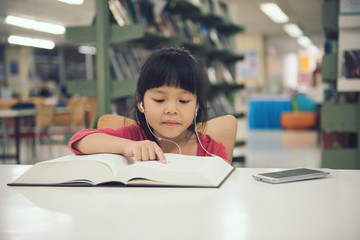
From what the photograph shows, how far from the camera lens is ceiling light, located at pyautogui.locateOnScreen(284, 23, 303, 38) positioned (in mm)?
10479

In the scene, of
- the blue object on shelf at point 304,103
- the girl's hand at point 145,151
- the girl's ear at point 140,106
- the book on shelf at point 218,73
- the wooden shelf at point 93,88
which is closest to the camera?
the girl's hand at point 145,151

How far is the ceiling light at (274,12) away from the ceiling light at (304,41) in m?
3.26

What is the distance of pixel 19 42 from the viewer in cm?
1059

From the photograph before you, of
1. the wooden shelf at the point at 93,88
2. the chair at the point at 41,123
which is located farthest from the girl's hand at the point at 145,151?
the chair at the point at 41,123

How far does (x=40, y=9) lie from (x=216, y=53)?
248 centimetres

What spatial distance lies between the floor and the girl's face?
2496 mm

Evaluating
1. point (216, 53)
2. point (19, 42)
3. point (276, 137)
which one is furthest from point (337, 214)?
point (19, 42)

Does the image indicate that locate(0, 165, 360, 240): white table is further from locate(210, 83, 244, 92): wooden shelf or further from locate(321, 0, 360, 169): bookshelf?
locate(210, 83, 244, 92): wooden shelf

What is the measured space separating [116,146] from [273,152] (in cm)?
452

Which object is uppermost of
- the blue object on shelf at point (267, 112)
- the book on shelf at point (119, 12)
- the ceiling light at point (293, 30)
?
the ceiling light at point (293, 30)

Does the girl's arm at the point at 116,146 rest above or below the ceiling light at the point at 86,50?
below

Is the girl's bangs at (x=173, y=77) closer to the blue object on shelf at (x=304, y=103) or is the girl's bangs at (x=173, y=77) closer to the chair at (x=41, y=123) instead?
the chair at (x=41, y=123)

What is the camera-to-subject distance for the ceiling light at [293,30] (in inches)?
413

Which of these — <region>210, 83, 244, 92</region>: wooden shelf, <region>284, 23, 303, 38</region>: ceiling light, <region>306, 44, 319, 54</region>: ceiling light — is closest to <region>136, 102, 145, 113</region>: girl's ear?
<region>210, 83, 244, 92</region>: wooden shelf
